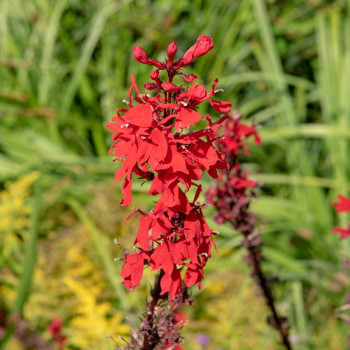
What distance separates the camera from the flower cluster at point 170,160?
69 cm

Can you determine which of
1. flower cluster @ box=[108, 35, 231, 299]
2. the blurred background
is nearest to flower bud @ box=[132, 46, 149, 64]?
flower cluster @ box=[108, 35, 231, 299]

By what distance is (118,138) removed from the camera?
746 millimetres

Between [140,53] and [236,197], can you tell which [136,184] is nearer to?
[236,197]

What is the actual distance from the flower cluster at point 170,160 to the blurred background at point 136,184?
89cm

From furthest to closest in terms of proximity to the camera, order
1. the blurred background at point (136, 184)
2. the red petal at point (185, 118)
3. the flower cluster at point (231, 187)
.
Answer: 1. the blurred background at point (136, 184)
2. the flower cluster at point (231, 187)
3. the red petal at point (185, 118)

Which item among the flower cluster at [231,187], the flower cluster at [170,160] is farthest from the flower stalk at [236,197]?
the flower cluster at [170,160]

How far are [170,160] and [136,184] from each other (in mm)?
1754

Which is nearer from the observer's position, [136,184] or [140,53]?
[140,53]

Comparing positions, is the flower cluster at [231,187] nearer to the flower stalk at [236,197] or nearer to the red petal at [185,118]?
the flower stalk at [236,197]

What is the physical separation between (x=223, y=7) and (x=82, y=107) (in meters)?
1.24

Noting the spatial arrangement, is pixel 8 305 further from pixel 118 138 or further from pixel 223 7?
pixel 223 7

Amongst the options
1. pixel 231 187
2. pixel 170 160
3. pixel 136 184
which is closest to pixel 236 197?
pixel 231 187

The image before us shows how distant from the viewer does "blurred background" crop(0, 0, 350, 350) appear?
6.90ft

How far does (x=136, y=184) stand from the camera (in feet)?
7.97
